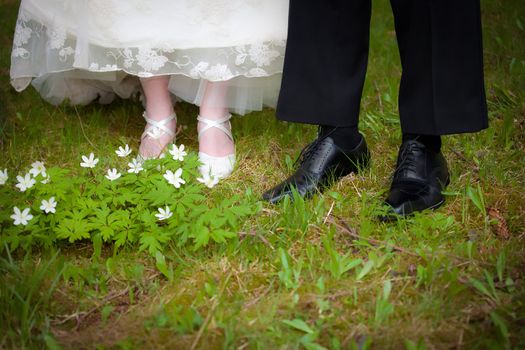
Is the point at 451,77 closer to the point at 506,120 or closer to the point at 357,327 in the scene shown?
the point at 506,120

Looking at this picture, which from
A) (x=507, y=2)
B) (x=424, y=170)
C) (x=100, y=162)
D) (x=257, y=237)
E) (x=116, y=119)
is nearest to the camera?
(x=257, y=237)

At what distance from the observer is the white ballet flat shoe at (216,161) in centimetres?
183

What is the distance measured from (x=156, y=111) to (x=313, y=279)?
0.95 metres

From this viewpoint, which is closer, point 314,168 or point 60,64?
point 314,168

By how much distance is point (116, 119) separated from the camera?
7.57 ft

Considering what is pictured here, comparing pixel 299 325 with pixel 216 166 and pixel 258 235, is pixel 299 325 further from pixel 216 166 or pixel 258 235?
pixel 216 166

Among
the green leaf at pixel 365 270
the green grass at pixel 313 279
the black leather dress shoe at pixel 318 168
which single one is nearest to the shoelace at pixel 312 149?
the black leather dress shoe at pixel 318 168

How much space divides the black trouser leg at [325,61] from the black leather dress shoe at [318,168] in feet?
0.30

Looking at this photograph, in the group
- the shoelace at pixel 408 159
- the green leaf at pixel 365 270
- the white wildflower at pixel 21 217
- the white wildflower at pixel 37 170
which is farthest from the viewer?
the shoelace at pixel 408 159

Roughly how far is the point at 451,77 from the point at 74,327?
117 cm

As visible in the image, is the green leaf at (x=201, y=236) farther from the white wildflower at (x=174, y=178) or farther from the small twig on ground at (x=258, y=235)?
the white wildflower at (x=174, y=178)

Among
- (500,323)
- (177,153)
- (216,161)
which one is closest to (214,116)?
(216,161)

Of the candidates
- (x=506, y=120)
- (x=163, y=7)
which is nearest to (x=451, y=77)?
(x=506, y=120)

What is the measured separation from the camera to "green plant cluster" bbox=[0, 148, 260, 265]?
1.40m
